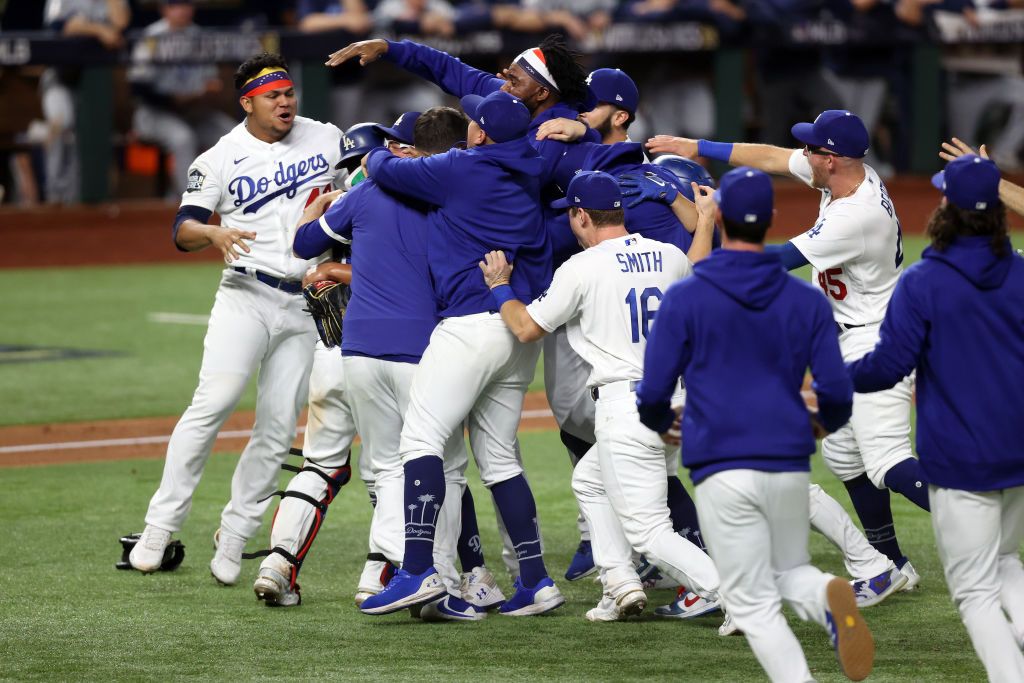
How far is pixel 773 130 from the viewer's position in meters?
19.9

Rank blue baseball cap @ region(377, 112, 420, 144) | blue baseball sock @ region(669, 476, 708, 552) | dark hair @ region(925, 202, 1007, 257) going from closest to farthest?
dark hair @ region(925, 202, 1007, 257) < blue baseball sock @ region(669, 476, 708, 552) < blue baseball cap @ region(377, 112, 420, 144)

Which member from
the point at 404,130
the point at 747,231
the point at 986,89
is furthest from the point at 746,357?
the point at 986,89

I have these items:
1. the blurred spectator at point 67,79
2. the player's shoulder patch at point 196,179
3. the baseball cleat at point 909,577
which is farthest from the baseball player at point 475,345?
the blurred spectator at point 67,79

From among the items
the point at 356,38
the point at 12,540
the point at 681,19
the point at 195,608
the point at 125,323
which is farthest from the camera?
the point at 681,19

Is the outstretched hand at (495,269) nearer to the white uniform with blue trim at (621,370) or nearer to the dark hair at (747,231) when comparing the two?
the white uniform with blue trim at (621,370)

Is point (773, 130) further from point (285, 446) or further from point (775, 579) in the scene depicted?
point (775, 579)

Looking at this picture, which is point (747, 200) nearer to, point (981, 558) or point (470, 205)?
point (981, 558)

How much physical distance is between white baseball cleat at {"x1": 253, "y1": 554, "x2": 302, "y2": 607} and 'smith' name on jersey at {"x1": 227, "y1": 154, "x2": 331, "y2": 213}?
1.65 meters

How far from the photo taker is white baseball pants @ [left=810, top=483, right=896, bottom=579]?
607 centimetres

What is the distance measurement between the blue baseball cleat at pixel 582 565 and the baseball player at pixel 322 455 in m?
0.91

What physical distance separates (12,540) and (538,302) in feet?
10.1

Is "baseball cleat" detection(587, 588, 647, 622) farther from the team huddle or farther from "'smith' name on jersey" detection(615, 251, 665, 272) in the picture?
"'smith' name on jersey" detection(615, 251, 665, 272)

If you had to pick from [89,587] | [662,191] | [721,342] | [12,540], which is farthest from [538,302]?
[12,540]

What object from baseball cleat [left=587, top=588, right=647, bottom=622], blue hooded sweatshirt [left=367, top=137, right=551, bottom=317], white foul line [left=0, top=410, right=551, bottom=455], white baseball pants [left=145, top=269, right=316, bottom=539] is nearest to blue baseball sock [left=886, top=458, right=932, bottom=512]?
baseball cleat [left=587, top=588, right=647, bottom=622]
